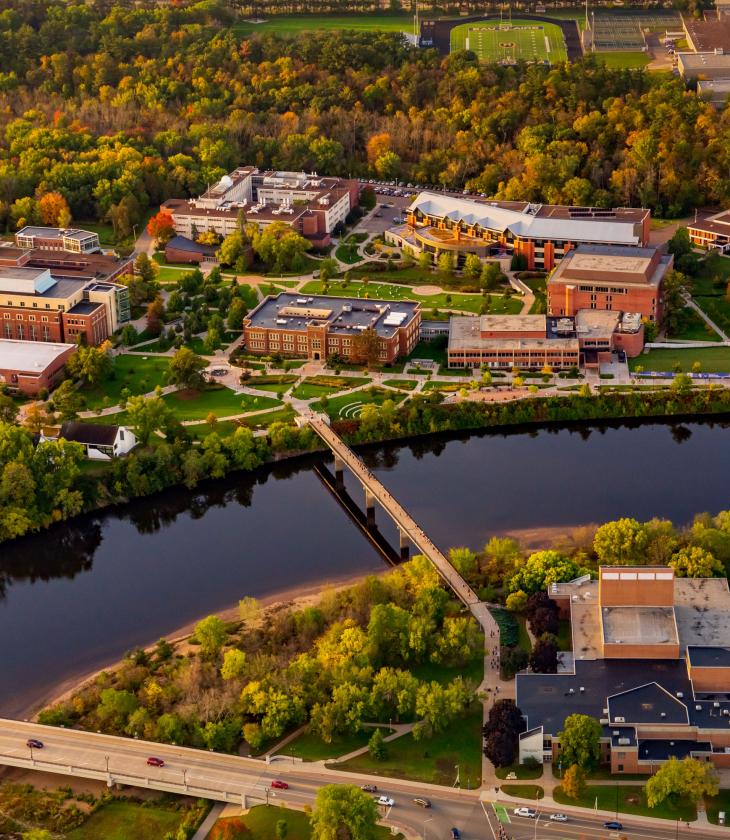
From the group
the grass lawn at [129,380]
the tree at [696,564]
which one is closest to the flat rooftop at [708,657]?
the tree at [696,564]

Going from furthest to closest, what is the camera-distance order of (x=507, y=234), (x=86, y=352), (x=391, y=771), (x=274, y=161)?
(x=274, y=161) → (x=507, y=234) → (x=86, y=352) → (x=391, y=771)

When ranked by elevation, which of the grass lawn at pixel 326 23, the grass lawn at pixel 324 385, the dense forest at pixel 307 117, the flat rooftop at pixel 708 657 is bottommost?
A: the grass lawn at pixel 324 385

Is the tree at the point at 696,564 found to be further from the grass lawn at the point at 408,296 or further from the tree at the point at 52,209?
the tree at the point at 52,209

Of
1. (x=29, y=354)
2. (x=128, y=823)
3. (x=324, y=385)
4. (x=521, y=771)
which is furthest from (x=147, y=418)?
(x=521, y=771)

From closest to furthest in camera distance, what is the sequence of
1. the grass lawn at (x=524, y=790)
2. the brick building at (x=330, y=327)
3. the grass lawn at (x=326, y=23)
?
the grass lawn at (x=524, y=790) → the brick building at (x=330, y=327) → the grass lawn at (x=326, y=23)

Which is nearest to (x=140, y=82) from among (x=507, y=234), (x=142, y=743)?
(x=507, y=234)

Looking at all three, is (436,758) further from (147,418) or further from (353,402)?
(353,402)

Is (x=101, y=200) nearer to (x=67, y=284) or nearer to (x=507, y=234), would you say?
(x=67, y=284)

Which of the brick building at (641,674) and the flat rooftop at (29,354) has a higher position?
the brick building at (641,674)
